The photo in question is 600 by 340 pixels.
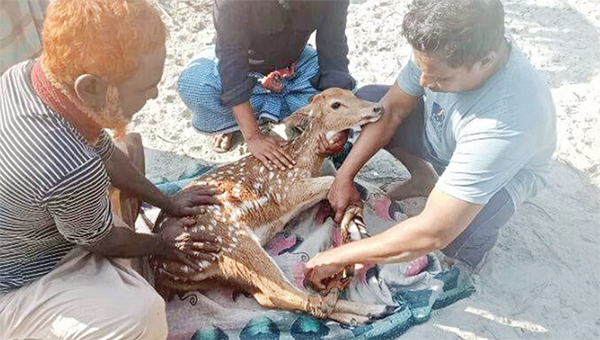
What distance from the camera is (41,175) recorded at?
9.39ft

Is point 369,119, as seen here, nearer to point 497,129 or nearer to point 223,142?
point 497,129

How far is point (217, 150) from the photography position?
213 inches

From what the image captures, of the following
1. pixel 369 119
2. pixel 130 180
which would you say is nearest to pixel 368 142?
pixel 369 119

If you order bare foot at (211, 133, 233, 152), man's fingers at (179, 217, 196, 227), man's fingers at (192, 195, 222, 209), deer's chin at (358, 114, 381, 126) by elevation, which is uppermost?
deer's chin at (358, 114, 381, 126)

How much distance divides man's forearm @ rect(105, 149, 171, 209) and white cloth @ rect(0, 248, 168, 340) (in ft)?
1.75

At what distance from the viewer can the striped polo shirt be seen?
2867 millimetres

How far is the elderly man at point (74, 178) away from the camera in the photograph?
280 cm

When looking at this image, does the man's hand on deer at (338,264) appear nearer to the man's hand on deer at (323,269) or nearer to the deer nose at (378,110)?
the man's hand on deer at (323,269)

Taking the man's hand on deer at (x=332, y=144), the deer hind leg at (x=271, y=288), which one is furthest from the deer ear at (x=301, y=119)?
the deer hind leg at (x=271, y=288)

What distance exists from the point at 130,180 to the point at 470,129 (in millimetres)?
1861

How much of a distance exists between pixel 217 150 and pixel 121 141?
52.3 inches

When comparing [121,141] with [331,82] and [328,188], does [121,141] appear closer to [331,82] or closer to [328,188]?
[328,188]

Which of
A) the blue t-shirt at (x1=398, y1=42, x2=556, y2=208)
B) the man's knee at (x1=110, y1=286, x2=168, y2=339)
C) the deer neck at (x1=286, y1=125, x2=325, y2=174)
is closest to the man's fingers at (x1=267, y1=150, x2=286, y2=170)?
the deer neck at (x1=286, y1=125, x2=325, y2=174)

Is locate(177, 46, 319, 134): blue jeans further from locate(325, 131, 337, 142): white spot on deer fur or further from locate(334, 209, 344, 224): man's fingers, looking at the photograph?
locate(334, 209, 344, 224): man's fingers
